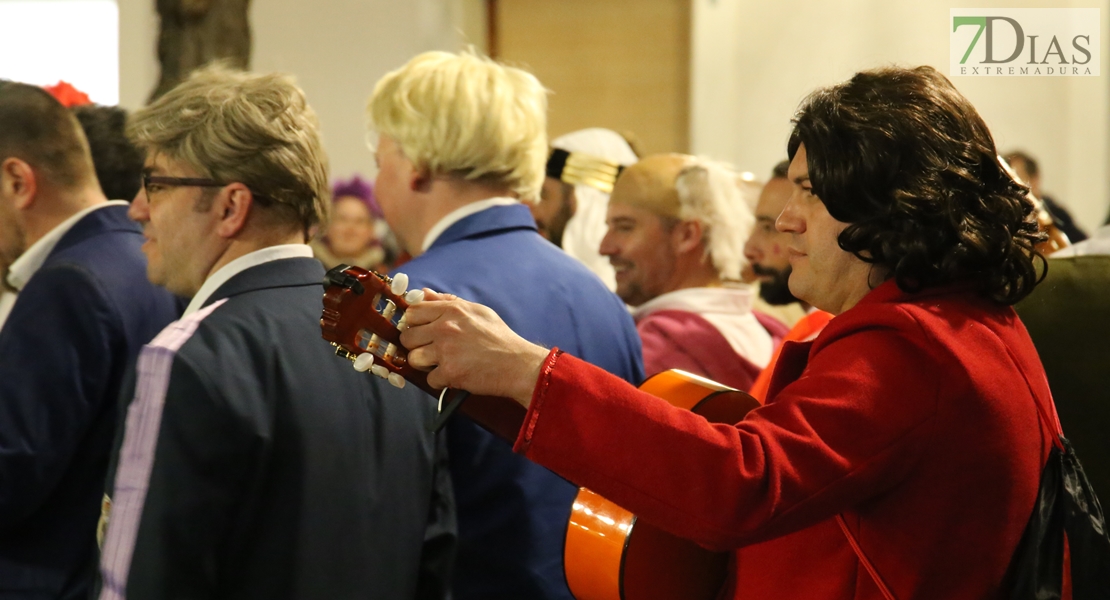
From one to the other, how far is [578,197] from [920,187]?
3223mm

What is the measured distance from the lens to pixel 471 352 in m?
1.17

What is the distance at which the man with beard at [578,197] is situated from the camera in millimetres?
4199

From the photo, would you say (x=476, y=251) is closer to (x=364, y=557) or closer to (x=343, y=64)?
(x=364, y=557)

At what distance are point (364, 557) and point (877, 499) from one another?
2.91 ft

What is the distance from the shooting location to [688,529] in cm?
112

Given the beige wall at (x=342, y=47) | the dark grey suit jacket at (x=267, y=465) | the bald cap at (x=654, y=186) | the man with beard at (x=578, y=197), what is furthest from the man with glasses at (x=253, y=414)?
the beige wall at (x=342, y=47)

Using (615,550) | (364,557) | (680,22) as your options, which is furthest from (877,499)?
(680,22)

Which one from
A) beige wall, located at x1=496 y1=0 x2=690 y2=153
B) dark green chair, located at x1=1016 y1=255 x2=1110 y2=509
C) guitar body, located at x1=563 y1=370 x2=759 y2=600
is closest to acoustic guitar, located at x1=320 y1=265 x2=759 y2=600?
guitar body, located at x1=563 y1=370 x2=759 y2=600

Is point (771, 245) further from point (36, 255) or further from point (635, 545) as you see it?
point (36, 255)

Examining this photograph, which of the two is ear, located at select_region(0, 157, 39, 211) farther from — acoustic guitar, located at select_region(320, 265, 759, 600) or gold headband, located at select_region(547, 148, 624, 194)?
gold headband, located at select_region(547, 148, 624, 194)

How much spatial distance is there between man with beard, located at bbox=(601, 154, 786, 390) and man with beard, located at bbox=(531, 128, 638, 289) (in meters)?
0.68

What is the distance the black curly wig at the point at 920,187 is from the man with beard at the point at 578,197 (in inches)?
114

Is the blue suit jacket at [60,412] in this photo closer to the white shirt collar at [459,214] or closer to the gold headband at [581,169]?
the white shirt collar at [459,214]

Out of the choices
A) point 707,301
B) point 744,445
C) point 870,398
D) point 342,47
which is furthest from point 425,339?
point 342,47
